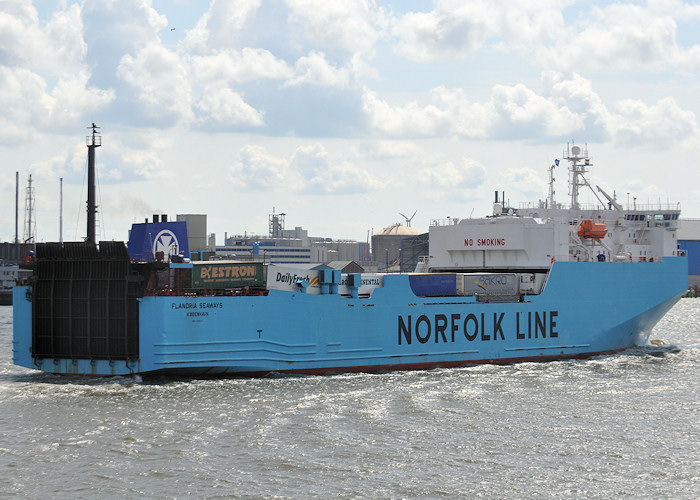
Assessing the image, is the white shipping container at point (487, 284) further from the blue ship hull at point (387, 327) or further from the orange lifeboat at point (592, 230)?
the orange lifeboat at point (592, 230)

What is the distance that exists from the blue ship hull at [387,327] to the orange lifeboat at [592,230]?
1776mm

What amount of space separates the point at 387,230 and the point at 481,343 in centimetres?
9009

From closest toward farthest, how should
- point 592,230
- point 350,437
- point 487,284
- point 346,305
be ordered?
point 350,437 → point 346,305 → point 487,284 → point 592,230

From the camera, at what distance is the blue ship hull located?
87.4ft

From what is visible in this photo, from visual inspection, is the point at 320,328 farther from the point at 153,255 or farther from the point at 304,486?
the point at 304,486

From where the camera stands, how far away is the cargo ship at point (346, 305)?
2678 centimetres

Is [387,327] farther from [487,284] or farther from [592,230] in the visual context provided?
[592,230]

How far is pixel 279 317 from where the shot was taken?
2794 centimetres

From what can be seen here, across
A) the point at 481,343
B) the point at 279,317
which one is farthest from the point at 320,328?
the point at 481,343

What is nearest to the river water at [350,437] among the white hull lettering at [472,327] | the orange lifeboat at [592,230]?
the white hull lettering at [472,327]

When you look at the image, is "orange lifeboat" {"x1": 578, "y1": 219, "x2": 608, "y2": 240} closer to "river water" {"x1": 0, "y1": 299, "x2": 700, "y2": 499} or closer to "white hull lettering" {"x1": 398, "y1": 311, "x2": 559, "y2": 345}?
"white hull lettering" {"x1": 398, "y1": 311, "x2": 559, "y2": 345}

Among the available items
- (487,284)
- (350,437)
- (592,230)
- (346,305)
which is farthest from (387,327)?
(592,230)

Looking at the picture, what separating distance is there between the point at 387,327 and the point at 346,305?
77.0 inches

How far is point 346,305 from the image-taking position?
29625 mm
